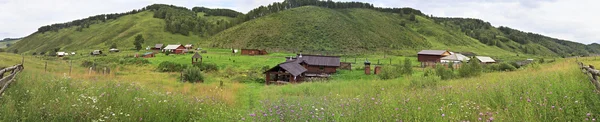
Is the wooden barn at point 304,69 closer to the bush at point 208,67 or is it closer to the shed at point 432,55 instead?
the bush at point 208,67

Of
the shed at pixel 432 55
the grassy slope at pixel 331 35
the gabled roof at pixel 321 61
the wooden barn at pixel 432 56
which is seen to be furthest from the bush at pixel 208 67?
the grassy slope at pixel 331 35

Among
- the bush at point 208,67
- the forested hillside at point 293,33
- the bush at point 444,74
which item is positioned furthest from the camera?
the forested hillside at point 293,33

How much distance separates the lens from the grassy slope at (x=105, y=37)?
133m

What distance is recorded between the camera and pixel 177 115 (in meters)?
7.77

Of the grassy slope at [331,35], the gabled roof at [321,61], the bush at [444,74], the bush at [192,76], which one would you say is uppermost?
the grassy slope at [331,35]

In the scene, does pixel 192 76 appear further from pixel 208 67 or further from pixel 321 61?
pixel 321 61

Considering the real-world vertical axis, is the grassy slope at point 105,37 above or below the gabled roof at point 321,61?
above

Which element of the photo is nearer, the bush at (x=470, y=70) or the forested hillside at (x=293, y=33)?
the bush at (x=470, y=70)

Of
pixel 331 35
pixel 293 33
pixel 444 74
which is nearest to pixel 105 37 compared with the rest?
pixel 293 33

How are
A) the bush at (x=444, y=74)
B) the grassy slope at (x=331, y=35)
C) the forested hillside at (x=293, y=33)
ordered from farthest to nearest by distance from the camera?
the forested hillside at (x=293, y=33), the grassy slope at (x=331, y=35), the bush at (x=444, y=74)

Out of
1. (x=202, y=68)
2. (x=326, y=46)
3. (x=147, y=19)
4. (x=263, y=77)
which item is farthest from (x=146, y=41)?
(x=263, y=77)

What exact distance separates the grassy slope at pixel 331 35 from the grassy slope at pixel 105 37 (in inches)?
1505

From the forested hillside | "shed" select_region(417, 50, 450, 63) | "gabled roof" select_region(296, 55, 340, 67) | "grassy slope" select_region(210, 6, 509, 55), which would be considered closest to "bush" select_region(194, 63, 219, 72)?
"gabled roof" select_region(296, 55, 340, 67)

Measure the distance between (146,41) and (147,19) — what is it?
44419 mm
